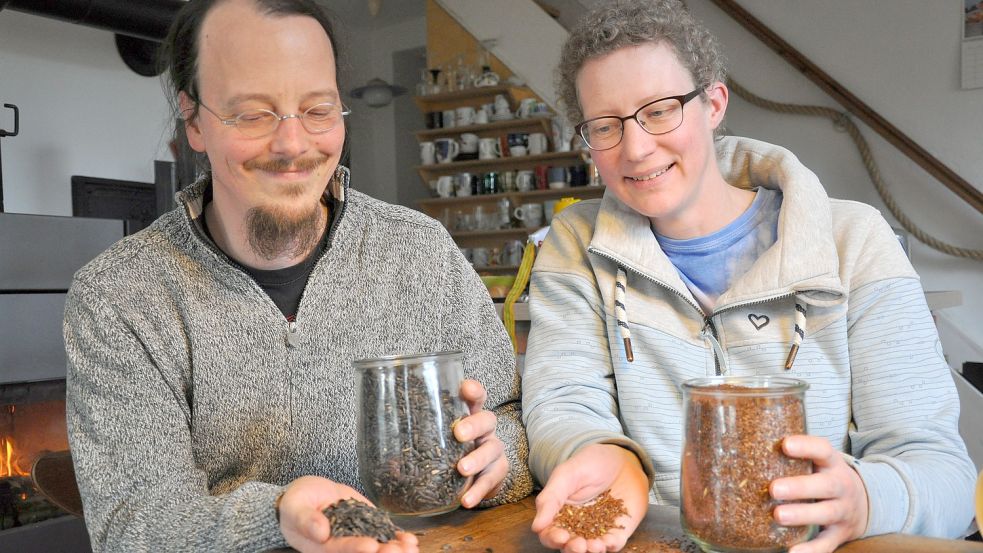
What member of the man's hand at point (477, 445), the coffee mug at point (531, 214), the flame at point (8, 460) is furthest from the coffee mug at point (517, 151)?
the man's hand at point (477, 445)

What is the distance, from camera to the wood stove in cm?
271

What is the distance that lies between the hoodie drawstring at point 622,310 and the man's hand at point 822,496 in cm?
42

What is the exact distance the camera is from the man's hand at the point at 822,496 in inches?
28.0

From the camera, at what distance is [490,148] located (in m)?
5.87

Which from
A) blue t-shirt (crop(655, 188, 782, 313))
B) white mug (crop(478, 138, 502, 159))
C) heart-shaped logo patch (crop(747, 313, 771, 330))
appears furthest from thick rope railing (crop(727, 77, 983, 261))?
heart-shaped logo patch (crop(747, 313, 771, 330))

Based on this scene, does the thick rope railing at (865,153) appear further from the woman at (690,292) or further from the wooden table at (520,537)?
the wooden table at (520,537)

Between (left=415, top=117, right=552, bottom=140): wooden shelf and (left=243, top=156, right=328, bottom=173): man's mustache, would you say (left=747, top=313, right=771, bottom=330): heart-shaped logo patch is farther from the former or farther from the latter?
(left=415, top=117, right=552, bottom=140): wooden shelf

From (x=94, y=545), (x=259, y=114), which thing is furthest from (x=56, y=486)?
(x=259, y=114)

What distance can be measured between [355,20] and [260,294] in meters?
6.45

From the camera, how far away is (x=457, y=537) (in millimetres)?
887

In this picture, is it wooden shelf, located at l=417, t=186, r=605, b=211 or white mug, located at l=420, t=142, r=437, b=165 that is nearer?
wooden shelf, located at l=417, t=186, r=605, b=211

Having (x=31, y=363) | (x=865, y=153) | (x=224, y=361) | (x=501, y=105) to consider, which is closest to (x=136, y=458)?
(x=224, y=361)

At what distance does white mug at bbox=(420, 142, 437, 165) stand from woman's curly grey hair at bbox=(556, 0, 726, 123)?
4.90m

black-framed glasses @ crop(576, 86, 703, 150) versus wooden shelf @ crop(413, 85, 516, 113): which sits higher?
wooden shelf @ crop(413, 85, 516, 113)
